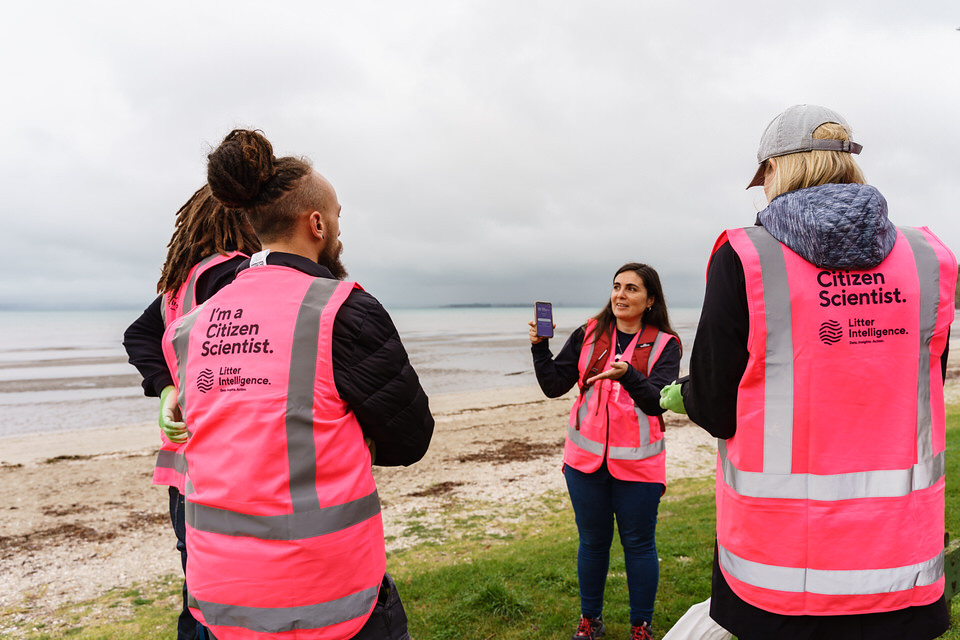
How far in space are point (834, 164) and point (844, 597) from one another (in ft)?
4.49

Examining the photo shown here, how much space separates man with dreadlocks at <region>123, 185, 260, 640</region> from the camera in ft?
9.27

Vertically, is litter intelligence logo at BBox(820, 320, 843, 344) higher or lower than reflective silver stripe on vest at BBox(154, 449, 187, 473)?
higher

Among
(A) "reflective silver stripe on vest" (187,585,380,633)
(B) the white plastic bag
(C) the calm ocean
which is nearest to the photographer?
(A) "reflective silver stripe on vest" (187,585,380,633)

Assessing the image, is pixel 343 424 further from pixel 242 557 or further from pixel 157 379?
pixel 157 379

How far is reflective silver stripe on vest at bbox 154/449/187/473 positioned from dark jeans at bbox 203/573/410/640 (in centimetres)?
124

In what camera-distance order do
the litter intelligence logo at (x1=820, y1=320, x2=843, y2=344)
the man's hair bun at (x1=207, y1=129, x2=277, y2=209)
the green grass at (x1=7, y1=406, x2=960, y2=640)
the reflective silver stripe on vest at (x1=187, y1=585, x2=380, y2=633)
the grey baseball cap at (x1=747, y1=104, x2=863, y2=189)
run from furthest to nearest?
1. the green grass at (x1=7, y1=406, x2=960, y2=640)
2. the man's hair bun at (x1=207, y1=129, x2=277, y2=209)
3. the grey baseball cap at (x1=747, y1=104, x2=863, y2=189)
4. the reflective silver stripe on vest at (x1=187, y1=585, x2=380, y2=633)
5. the litter intelligence logo at (x1=820, y1=320, x2=843, y2=344)

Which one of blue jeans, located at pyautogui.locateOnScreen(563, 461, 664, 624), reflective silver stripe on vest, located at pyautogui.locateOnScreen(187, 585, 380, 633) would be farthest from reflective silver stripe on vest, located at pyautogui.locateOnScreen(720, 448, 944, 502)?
blue jeans, located at pyautogui.locateOnScreen(563, 461, 664, 624)

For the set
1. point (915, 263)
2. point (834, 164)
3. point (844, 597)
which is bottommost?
point (844, 597)

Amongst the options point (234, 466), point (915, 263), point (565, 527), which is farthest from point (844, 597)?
point (565, 527)

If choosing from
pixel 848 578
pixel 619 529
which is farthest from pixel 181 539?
pixel 848 578

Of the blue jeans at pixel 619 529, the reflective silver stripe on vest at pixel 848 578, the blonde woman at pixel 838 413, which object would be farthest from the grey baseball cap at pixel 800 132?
the blue jeans at pixel 619 529

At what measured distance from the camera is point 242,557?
1.90 metres

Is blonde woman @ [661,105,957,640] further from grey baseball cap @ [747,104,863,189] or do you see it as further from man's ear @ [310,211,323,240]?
man's ear @ [310,211,323,240]

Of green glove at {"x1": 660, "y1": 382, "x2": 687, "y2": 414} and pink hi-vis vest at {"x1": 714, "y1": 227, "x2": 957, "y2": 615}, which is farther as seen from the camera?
green glove at {"x1": 660, "y1": 382, "x2": 687, "y2": 414}
